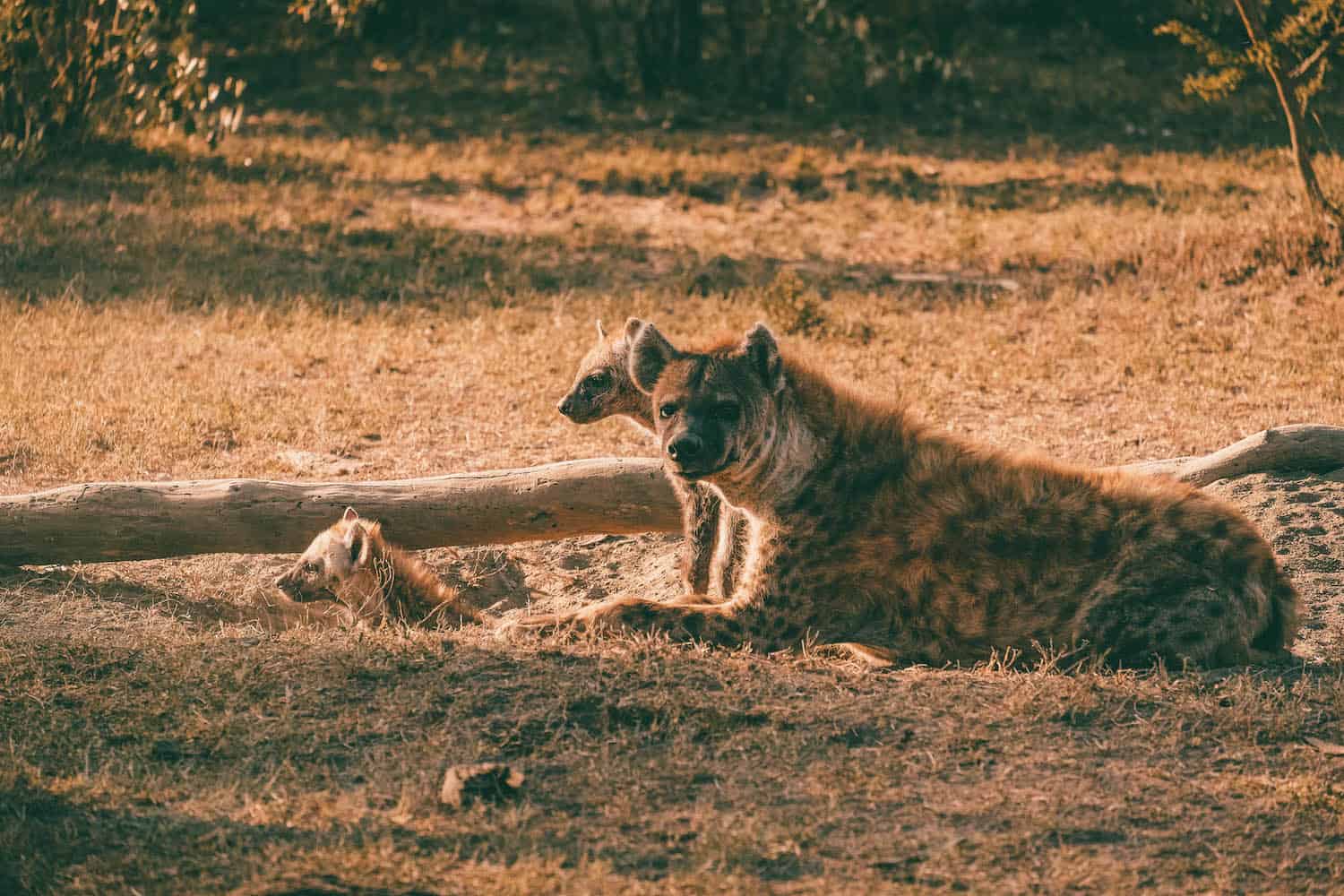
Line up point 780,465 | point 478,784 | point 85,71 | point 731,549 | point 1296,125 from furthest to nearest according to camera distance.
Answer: point 85,71
point 1296,125
point 731,549
point 780,465
point 478,784

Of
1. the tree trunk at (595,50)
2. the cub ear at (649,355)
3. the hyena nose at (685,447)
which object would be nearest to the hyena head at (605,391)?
the cub ear at (649,355)

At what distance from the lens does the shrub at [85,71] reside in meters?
10.6

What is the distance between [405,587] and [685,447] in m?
1.46

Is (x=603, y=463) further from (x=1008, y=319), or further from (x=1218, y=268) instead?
(x=1218, y=268)

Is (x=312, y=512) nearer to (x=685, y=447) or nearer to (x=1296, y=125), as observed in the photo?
(x=685, y=447)

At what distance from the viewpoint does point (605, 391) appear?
221 inches

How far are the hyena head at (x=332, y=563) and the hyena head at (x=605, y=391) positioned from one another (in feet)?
2.75

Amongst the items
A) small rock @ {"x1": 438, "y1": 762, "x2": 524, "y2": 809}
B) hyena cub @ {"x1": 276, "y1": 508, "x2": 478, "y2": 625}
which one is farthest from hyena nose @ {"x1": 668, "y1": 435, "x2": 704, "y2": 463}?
hyena cub @ {"x1": 276, "y1": 508, "x2": 478, "y2": 625}

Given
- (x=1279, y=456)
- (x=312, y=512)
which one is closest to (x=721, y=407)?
(x=312, y=512)

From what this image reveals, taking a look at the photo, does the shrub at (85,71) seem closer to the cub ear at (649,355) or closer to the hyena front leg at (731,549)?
the cub ear at (649,355)

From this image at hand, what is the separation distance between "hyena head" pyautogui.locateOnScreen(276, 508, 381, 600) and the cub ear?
3.93 ft

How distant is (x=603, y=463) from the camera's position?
567cm

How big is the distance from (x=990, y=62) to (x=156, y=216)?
7.74m

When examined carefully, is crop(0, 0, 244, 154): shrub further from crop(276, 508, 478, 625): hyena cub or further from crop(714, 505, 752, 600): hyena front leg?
crop(714, 505, 752, 600): hyena front leg
